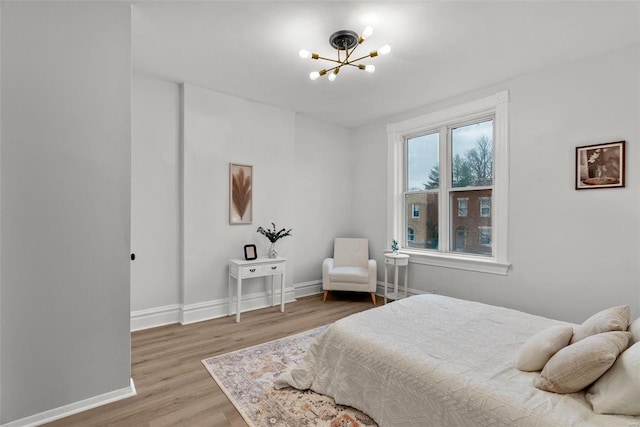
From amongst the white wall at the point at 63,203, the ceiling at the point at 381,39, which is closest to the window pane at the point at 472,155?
the ceiling at the point at 381,39

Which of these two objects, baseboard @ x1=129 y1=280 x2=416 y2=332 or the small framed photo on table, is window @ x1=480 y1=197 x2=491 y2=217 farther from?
the small framed photo on table

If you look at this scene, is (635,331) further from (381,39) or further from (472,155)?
(472,155)

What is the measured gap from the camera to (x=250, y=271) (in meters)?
3.70

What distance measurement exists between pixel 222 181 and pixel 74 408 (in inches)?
100

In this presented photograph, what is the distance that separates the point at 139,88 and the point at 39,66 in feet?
5.06

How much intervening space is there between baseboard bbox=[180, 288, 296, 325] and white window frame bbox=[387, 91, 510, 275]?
2031mm

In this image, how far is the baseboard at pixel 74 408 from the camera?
1816 mm

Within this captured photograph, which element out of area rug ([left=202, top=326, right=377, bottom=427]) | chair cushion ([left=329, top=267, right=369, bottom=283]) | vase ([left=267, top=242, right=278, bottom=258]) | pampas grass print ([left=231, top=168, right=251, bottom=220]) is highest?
pampas grass print ([left=231, top=168, right=251, bottom=220])

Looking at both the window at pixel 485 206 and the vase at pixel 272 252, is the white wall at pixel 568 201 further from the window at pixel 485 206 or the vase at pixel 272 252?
the vase at pixel 272 252

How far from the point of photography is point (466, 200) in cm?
393

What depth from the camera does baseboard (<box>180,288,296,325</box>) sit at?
353 centimetres

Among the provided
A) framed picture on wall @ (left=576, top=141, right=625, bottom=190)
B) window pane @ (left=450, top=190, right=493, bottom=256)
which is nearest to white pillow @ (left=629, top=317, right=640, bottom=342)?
framed picture on wall @ (left=576, top=141, right=625, bottom=190)

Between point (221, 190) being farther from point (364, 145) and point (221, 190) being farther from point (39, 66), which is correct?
point (364, 145)

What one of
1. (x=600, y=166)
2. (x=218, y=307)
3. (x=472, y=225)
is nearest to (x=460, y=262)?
(x=472, y=225)
